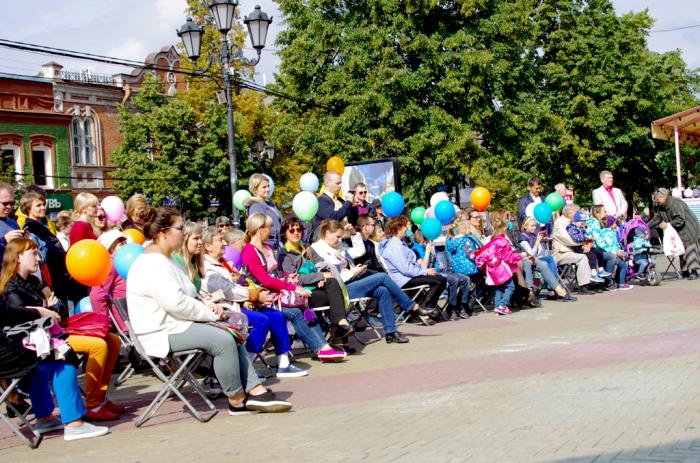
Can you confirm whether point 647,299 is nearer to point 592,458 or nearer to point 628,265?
point 628,265

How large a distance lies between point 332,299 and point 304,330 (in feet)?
2.19

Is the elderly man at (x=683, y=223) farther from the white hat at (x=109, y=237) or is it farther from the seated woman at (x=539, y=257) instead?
the white hat at (x=109, y=237)

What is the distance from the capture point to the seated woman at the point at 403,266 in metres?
11.9

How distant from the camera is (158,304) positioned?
6793 millimetres

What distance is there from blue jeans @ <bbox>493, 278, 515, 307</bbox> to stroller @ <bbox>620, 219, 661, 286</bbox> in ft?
13.3

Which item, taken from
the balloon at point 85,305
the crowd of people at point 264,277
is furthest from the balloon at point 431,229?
the balloon at point 85,305

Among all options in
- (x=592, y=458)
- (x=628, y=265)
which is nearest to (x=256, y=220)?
(x=592, y=458)

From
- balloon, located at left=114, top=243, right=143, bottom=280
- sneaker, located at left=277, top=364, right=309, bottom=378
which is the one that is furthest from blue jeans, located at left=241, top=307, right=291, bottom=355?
balloon, located at left=114, top=243, right=143, bottom=280

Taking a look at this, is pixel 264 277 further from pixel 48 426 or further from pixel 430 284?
pixel 430 284

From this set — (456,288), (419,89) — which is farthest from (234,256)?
(419,89)

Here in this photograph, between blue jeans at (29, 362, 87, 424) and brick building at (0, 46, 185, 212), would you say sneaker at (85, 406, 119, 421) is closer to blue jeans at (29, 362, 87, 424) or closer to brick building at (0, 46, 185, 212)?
blue jeans at (29, 362, 87, 424)

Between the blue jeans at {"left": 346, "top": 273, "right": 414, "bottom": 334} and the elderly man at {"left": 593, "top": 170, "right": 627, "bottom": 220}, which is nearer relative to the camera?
the blue jeans at {"left": 346, "top": 273, "right": 414, "bottom": 334}

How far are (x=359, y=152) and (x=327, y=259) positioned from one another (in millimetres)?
19446

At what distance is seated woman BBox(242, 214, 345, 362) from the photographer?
29.5 feet
